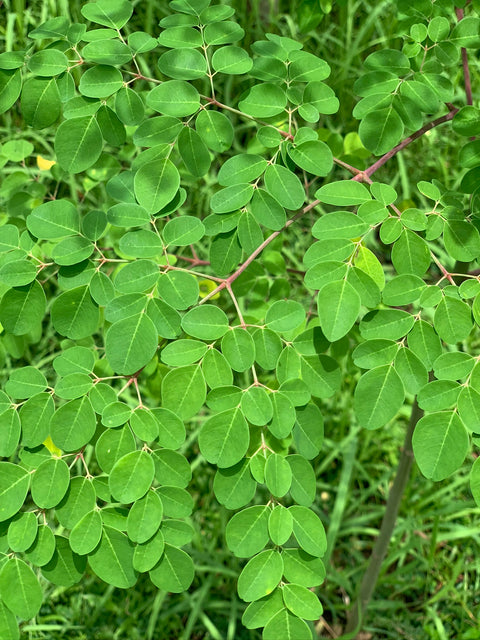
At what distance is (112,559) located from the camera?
3.57 feet

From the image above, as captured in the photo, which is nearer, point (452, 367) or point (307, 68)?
point (452, 367)

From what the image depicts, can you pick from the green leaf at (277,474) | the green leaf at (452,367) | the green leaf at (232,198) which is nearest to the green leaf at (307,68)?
the green leaf at (232,198)

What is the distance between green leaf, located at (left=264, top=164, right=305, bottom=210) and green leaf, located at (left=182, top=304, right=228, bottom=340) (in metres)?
0.22

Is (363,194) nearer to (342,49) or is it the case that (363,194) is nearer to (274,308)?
(274,308)

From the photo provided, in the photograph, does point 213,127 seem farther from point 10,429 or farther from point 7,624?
point 7,624

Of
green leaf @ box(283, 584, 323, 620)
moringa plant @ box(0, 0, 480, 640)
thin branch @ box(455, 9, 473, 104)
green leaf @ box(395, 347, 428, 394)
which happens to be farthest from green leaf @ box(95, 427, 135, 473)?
thin branch @ box(455, 9, 473, 104)

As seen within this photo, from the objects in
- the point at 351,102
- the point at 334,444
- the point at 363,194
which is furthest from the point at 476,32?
the point at 351,102

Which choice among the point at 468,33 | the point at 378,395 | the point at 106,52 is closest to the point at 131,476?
the point at 378,395

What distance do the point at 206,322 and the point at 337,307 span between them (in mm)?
207

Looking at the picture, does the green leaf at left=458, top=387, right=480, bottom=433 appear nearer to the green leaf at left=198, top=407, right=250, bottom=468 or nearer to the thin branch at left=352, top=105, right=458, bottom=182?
the green leaf at left=198, top=407, right=250, bottom=468

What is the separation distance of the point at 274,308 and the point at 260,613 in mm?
480

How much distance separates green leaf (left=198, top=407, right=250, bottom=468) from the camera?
1.04m

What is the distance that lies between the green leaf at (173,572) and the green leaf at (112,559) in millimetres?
39

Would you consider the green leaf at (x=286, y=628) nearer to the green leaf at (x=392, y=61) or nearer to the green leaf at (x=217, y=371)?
the green leaf at (x=217, y=371)
